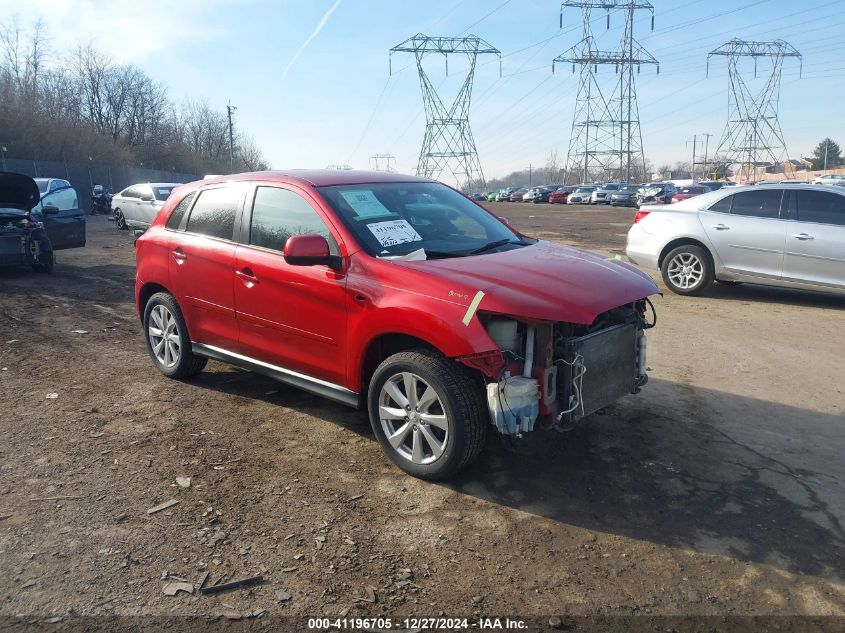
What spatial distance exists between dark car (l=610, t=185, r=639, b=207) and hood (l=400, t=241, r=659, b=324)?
4433 cm

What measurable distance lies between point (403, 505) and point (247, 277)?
2068 millimetres

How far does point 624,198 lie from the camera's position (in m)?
46.6

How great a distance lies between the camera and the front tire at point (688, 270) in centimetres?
941

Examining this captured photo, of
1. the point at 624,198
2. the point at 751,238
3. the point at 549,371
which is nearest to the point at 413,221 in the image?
the point at 549,371

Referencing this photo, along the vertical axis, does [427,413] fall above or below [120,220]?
below

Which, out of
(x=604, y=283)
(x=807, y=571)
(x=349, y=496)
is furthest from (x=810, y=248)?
(x=349, y=496)

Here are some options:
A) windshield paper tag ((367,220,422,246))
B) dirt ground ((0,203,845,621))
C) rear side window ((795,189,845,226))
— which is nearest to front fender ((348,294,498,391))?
windshield paper tag ((367,220,422,246))

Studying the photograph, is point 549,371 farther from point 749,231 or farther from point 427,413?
point 749,231

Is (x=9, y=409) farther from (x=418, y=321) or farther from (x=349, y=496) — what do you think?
(x=418, y=321)

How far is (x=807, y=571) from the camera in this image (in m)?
3.07

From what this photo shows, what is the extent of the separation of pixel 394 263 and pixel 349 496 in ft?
4.46

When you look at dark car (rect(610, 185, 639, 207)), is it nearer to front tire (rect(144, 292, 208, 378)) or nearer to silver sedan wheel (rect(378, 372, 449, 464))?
front tire (rect(144, 292, 208, 378))

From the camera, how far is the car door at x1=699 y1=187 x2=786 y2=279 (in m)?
8.84

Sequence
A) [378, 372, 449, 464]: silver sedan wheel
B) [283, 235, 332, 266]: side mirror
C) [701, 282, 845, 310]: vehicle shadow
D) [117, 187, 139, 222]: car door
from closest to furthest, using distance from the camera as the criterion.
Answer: [378, 372, 449, 464]: silver sedan wheel → [283, 235, 332, 266]: side mirror → [701, 282, 845, 310]: vehicle shadow → [117, 187, 139, 222]: car door
